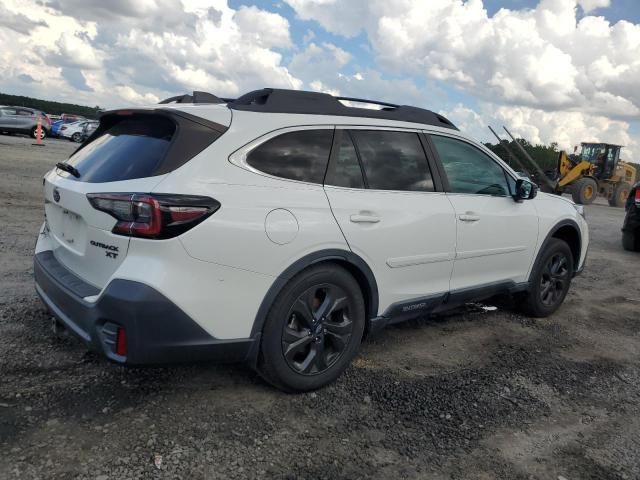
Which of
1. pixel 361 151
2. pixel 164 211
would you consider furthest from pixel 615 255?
pixel 164 211

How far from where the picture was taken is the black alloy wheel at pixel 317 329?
10.5ft

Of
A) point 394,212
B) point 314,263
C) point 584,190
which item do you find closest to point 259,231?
point 314,263

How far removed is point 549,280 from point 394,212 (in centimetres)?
248

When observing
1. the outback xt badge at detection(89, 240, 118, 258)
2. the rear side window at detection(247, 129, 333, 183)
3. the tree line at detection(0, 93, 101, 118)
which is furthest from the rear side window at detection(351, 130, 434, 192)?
the tree line at detection(0, 93, 101, 118)

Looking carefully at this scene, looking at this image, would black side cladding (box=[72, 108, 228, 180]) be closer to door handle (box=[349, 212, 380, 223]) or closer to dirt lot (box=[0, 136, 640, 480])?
door handle (box=[349, 212, 380, 223])

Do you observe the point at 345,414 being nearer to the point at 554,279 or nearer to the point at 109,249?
the point at 109,249

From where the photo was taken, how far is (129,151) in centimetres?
305

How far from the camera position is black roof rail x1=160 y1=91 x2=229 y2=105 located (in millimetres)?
3553

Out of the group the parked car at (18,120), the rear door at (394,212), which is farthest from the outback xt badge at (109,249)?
the parked car at (18,120)

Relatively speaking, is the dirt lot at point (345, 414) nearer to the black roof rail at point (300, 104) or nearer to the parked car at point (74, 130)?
the black roof rail at point (300, 104)

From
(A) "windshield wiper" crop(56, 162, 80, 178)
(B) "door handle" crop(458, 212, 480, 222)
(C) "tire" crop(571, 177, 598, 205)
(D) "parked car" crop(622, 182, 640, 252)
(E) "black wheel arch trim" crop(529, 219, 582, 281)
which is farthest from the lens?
(C) "tire" crop(571, 177, 598, 205)

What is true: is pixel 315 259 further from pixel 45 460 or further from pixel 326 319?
pixel 45 460

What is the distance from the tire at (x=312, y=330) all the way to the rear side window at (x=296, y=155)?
22.2 inches

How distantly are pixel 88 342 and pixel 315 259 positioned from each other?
1.26 m
